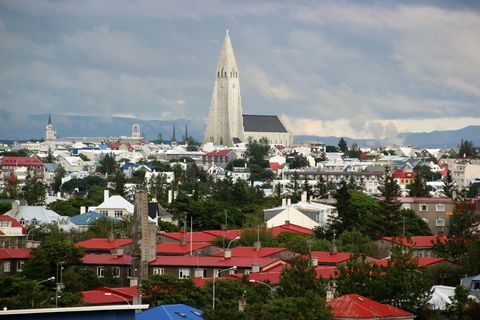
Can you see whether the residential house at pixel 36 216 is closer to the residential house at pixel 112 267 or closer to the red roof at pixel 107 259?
the red roof at pixel 107 259

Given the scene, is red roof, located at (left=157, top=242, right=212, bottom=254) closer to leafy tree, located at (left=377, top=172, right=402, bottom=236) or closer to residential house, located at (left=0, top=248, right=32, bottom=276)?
residential house, located at (left=0, top=248, right=32, bottom=276)

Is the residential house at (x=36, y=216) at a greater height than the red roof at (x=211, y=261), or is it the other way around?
the residential house at (x=36, y=216)

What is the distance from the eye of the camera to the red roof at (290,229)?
86.9 metres

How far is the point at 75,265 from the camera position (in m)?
68.2

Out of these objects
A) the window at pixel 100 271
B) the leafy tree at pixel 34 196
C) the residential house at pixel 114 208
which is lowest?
the window at pixel 100 271

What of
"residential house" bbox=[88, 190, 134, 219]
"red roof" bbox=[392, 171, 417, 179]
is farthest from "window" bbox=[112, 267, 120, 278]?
"red roof" bbox=[392, 171, 417, 179]

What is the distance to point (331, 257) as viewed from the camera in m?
69.4

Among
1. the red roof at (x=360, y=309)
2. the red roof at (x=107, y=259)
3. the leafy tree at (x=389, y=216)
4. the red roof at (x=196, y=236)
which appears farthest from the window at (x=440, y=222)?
the red roof at (x=360, y=309)

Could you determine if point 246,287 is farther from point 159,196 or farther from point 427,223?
point 159,196

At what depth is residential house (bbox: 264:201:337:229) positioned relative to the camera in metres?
99.9

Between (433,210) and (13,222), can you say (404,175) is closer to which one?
(433,210)

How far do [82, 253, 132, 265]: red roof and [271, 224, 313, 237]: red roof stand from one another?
14380 millimetres

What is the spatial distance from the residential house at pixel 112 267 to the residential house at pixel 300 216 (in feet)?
92.0

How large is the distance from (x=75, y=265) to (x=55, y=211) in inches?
1711
